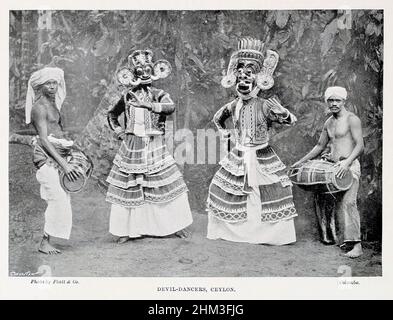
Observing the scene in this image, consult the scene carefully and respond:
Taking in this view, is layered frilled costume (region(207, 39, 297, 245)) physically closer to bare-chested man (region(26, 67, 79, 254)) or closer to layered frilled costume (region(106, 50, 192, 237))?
layered frilled costume (region(106, 50, 192, 237))

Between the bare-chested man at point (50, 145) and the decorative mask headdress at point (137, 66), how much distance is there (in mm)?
426

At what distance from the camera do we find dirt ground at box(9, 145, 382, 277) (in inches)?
183

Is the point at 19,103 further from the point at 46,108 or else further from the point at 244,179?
the point at 244,179

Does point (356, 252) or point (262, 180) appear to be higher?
point (262, 180)

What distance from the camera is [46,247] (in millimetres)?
4680

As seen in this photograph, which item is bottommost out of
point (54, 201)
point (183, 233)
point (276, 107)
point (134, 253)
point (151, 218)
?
point (134, 253)

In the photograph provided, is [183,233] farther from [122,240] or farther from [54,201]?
[54,201]

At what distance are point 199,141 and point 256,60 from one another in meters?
0.69

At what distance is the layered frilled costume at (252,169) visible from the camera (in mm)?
4668

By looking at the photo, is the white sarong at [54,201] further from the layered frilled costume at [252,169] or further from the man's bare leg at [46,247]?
the layered frilled costume at [252,169]

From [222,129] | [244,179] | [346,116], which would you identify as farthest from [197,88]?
[346,116]

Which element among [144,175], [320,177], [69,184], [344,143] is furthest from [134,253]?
[344,143]

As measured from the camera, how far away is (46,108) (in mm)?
4672

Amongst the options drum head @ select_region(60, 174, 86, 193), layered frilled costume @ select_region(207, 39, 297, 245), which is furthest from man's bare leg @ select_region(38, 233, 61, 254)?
layered frilled costume @ select_region(207, 39, 297, 245)
